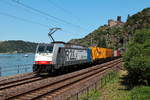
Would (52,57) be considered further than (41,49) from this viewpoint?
No

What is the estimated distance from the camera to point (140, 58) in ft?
51.1

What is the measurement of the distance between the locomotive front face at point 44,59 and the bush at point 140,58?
850cm

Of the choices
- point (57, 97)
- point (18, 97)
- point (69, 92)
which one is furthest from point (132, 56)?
point (18, 97)

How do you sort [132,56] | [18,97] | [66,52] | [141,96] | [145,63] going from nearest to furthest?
[141,96] < [18,97] < [145,63] < [132,56] < [66,52]

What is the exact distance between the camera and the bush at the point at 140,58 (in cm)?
1535

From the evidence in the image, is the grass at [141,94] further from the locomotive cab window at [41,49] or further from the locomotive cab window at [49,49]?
the locomotive cab window at [41,49]

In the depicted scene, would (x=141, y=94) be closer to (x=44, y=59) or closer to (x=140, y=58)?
(x=140, y=58)

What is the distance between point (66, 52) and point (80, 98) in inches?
515

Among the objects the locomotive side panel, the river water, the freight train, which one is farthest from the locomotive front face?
the river water

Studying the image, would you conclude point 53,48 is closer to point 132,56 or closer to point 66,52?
point 66,52

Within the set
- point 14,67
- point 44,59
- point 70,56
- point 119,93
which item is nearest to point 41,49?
point 44,59

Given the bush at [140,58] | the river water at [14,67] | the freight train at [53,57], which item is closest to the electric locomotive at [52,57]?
the freight train at [53,57]

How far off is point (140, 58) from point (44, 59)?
10.7m

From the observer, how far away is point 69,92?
15.5 meters
